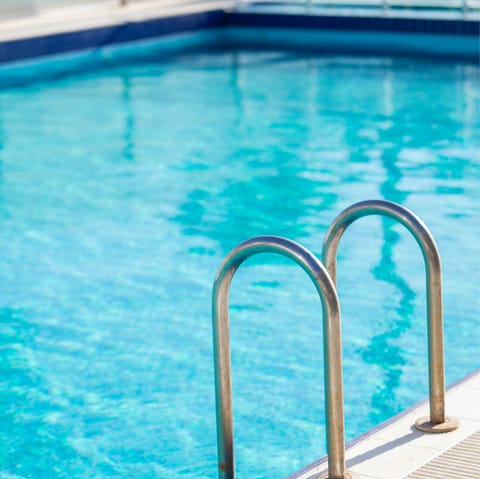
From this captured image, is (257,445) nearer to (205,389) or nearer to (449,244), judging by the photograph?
(205,389)

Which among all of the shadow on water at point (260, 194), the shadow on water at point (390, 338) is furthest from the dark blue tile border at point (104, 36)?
the shadow on water at point (390, 338)

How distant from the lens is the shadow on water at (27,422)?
13.2 feet

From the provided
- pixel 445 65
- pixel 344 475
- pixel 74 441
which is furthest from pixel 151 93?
pixel 344 475

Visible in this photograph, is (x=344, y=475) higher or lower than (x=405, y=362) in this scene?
higher

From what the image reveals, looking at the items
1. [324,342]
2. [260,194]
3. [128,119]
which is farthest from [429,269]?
[128,119]

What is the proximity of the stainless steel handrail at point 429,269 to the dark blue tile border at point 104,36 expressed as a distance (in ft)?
28.3

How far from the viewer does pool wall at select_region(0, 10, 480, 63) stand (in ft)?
39.4

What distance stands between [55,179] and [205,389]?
3439 mm

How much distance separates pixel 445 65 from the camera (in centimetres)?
1157

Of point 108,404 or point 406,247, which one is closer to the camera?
point 108,404

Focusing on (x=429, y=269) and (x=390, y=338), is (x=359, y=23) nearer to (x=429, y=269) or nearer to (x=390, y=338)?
(x=390, y=338)

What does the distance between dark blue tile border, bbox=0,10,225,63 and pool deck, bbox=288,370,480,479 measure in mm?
8656

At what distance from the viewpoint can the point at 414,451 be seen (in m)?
3.22

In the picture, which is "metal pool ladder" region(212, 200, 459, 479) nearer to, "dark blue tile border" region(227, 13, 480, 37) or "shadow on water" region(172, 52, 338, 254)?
"shadow on water" region(172, 52, 338, 254)
